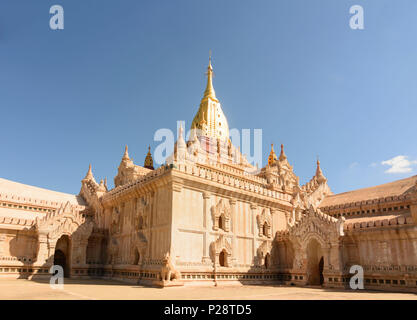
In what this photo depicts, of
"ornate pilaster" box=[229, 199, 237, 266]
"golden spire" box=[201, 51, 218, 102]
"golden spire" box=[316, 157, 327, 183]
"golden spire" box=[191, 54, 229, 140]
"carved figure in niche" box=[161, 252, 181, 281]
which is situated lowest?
"carved figure in niche" box=[161, 252, 181, 281]

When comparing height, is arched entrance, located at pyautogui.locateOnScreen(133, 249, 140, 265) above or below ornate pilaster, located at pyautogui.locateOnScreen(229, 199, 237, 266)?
below

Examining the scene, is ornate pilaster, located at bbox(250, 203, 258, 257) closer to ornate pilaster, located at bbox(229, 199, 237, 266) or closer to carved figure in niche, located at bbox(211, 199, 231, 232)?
ornate pilaster, located at bbox(229, 199, 237, 266)

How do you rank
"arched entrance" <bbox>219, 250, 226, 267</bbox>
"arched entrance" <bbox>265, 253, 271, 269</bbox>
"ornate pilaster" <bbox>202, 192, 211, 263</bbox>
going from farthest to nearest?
"arched entrance" <bbox>265, 253, 271, 269</bbox> → "arched entrance" <bbox>219, 250, 226, 267</bbox> → "ornate pilaster" <bbox>202, 192, 211, 263</bbox>

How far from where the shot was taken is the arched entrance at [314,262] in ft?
100

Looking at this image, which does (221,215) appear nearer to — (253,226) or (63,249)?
(253,226)

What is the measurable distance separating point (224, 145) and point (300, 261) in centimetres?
2988

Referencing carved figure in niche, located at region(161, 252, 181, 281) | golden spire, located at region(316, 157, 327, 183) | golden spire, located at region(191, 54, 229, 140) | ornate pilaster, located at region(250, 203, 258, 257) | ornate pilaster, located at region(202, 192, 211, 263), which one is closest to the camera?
carved figure in niche, located at region(161, 252, 181, 281)

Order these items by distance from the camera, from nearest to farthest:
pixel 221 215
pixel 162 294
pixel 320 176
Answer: pixel 162 294 → pixel 221 215 → pixel 320 176

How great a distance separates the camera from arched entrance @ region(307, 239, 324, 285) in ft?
100

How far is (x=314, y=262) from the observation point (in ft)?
103

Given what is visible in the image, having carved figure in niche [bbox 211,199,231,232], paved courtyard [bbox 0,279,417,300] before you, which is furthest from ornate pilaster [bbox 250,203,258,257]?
paved courtyard [bbox 0,279,417,300]

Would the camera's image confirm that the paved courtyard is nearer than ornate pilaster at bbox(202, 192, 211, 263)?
Yes

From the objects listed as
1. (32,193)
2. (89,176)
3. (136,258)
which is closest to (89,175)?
(89,176)
